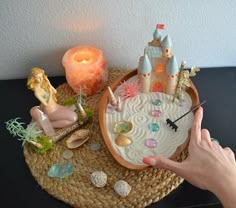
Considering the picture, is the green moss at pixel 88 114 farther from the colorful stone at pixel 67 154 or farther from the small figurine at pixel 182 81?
the small figurine at pixel 182 81

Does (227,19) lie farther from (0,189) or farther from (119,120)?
(0,189)

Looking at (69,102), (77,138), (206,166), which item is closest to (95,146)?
Result: (77,138)

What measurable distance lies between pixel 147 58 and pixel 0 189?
43cm

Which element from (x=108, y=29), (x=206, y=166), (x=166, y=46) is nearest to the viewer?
(x=206, y=166)

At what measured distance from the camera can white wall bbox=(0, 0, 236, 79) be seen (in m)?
0.74

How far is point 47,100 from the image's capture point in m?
0.69

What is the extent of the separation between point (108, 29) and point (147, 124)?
0.91ft

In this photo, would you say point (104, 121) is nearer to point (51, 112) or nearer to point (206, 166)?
point (51, 112)

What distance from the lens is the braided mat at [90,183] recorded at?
596 millimetres

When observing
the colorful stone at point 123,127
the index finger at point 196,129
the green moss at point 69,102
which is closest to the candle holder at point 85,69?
the green moss at point 69,102

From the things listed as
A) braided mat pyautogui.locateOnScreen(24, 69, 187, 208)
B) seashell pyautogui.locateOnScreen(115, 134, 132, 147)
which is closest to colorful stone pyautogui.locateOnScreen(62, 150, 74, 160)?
braided mat pyautogui.locateOnScreen(24, 69, 187, 208)

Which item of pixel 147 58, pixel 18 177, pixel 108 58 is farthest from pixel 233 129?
pixel 18 177

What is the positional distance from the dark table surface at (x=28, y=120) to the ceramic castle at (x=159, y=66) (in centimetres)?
14

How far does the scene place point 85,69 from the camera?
2.44 feet
